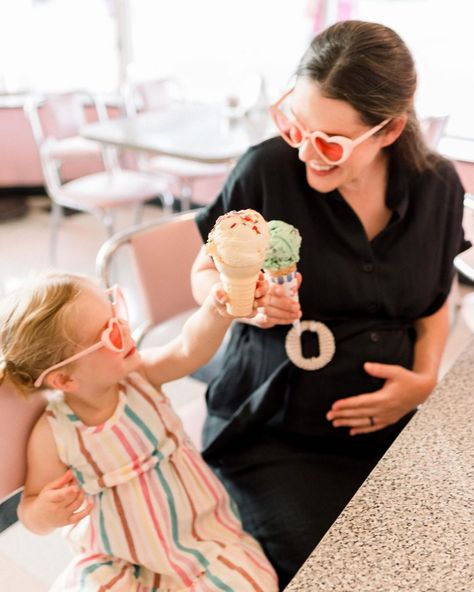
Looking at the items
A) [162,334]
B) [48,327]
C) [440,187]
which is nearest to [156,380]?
[48,327]

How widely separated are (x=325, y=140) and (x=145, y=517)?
803mm

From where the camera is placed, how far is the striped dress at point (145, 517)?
107cm

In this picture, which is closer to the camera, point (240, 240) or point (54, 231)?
point (240, 240)

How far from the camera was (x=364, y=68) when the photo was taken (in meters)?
1.11

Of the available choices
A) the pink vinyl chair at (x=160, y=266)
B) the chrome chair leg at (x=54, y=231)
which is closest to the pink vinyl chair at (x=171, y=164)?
the chrome chair leg at (x=54, y=231)

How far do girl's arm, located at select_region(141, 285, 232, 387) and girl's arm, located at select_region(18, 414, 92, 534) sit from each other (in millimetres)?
242

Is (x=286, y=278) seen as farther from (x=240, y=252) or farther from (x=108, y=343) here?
(x=108, y=343)

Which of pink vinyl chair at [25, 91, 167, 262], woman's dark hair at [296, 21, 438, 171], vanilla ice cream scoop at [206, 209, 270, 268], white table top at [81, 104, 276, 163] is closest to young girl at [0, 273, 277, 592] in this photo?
vanilla ice cream scoop at [206, 209, 270, 268]

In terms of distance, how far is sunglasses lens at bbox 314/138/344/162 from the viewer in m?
1.12

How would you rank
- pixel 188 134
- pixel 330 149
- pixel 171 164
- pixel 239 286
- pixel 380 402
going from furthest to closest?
pixel 171 164
pixel 188 134
pixel 380 402
pixel 330 149
pixel 239 286

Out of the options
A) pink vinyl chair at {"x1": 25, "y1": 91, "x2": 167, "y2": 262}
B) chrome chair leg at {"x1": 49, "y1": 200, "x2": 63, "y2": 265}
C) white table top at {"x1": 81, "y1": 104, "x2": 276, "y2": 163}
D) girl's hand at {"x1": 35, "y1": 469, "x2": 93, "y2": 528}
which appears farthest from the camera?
chrome chair leg at {"x1": 49, "y1": 200, "x2": 63, "y2": 265}

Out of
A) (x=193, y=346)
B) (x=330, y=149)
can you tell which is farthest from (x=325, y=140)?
(x=193, y=346)

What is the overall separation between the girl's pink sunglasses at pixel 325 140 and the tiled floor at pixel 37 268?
0.54 m

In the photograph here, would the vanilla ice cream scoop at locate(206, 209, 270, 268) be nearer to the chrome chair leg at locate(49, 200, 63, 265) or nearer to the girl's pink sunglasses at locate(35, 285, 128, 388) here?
the girl's pink sunglasses at locate(35, 285, 128, 388)
